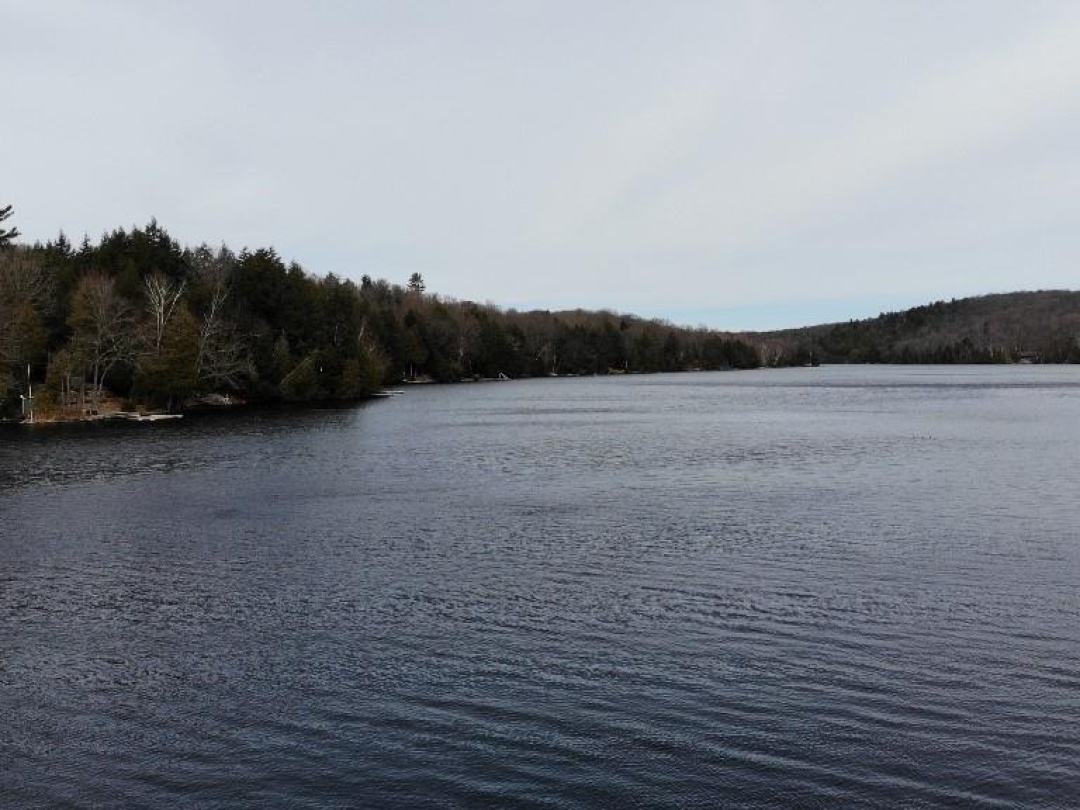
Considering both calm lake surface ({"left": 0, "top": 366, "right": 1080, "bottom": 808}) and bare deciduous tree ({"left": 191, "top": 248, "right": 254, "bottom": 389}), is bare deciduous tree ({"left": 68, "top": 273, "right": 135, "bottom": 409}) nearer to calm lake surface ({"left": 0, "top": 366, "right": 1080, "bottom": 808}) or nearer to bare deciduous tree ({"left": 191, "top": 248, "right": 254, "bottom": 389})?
bare deciduous tree ({"left": 191, "top": 248, "right": 254, "bottom": 389})

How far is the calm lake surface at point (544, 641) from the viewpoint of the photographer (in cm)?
1345

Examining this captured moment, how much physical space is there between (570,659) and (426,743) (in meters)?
4.50

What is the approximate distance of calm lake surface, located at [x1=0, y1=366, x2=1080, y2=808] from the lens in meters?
13.5

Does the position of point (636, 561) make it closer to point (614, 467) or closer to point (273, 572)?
point (273, 572)

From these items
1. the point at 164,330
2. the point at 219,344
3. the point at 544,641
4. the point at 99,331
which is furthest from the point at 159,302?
the point at 544,641

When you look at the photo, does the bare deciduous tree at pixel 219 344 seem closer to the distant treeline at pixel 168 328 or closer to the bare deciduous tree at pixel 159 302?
the distant treeline at pixel 168 328

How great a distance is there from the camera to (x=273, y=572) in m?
26.0

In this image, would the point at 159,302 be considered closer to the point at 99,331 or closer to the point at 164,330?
the point at 164,330

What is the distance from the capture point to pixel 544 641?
19.5m

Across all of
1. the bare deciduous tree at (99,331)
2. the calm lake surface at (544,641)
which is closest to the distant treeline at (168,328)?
the bare deciduous tree at (99,331)

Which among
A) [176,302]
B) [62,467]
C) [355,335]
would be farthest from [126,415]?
[355,335]

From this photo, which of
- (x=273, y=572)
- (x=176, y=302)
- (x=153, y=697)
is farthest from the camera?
(x=176, y=302)

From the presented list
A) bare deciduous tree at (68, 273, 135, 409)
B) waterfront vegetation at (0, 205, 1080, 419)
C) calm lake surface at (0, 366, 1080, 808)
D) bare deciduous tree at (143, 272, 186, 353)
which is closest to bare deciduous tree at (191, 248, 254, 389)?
waterfront vegetation at (0, 205, 1080, 419)

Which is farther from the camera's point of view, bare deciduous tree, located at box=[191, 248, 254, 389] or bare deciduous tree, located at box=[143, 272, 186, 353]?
bare deciduous tree, located at box=[191, 248, 254, 389]
